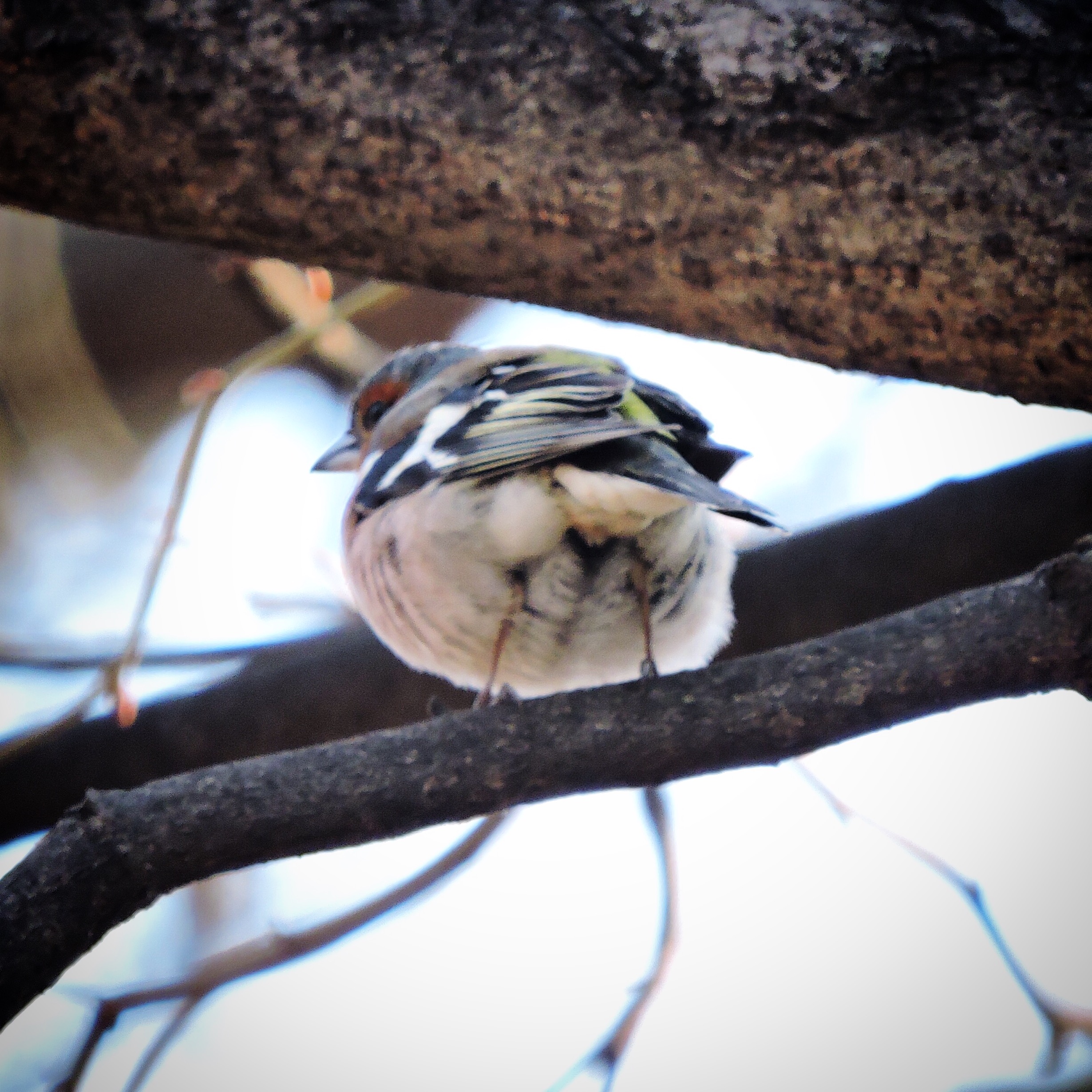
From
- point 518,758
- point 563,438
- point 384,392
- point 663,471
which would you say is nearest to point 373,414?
point 384,392

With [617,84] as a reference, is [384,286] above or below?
below

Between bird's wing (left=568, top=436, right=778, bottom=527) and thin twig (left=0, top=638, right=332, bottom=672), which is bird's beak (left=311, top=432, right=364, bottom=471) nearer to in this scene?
thin twig (left=0, top=638, right=332, bottom=672)

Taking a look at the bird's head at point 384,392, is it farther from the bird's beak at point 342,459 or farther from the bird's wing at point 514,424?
the bird's wing at point 514,424

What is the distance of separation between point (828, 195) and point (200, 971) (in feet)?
5.64

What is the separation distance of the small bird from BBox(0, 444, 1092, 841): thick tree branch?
19cm

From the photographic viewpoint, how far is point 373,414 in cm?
323

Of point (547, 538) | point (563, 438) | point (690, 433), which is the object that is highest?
point (563, 438)

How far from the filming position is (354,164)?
1495 mm

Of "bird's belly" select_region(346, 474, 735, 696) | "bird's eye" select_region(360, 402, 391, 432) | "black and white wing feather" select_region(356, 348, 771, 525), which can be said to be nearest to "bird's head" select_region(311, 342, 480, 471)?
"bird's eye" select_region(360, 402, 391, 432)

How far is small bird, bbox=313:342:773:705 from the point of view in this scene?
2.00m

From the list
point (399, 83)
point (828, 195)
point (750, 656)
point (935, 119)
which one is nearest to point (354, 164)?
point (399, 83)

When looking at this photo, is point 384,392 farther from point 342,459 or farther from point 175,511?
point 175,511

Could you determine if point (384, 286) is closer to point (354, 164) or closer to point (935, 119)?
point (354, 164)

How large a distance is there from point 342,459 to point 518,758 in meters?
1.80
